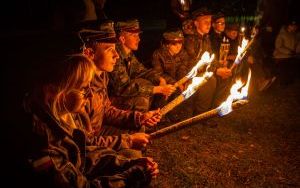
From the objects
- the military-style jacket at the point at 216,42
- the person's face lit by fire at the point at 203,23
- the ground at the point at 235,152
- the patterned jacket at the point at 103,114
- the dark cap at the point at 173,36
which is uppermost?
the person's face lit by fire at the point at 203,23

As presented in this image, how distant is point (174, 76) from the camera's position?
20.4ft

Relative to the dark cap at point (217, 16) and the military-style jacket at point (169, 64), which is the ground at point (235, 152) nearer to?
the military-style jacket at point (169, 64)

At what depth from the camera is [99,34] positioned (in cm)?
349

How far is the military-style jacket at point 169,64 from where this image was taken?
19.7 feet

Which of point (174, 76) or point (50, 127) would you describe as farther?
point (174, 76)

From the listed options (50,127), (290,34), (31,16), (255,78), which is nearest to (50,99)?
(50,127)

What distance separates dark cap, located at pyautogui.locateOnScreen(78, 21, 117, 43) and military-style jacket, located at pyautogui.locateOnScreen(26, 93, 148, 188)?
4.04ft

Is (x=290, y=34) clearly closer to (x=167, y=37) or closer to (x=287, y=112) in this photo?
(x=287, y=112)

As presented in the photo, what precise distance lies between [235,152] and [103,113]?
90.4 inches

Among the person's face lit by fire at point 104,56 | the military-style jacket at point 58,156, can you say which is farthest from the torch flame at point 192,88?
the military-style jacket at point 58,156

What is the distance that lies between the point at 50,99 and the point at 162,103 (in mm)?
3351

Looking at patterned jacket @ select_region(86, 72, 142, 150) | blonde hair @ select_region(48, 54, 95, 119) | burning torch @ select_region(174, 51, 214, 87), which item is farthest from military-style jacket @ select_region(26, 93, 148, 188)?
burning torch @ select_region(174, 51, 214, 87)

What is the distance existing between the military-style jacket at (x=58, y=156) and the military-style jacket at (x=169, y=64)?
3.48 meters

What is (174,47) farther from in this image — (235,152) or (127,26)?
(235,152)
